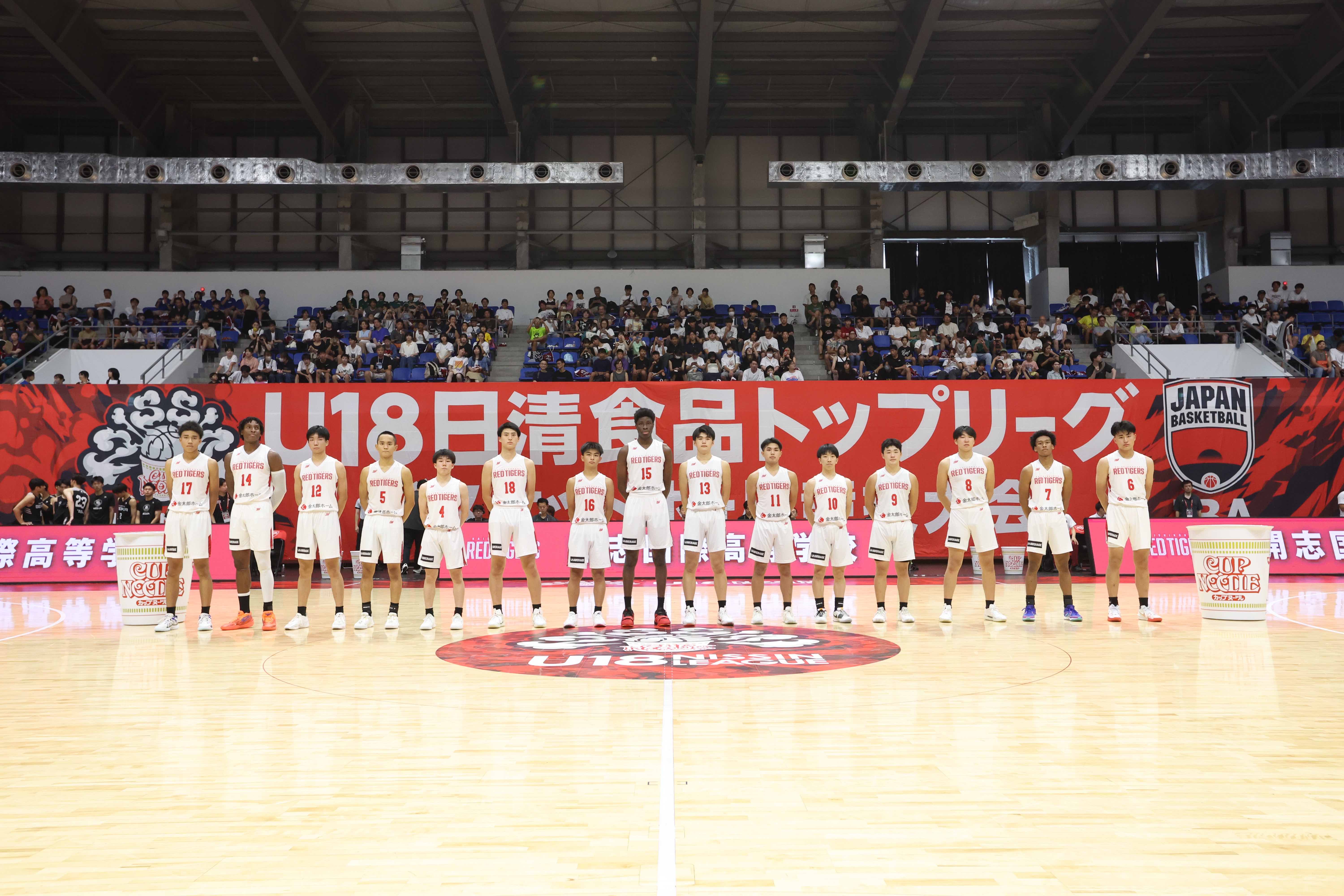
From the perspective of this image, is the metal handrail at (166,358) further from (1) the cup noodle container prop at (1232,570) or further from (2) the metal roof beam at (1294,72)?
(2) the metal roof beam at (1294,72)

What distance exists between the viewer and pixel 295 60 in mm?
23000

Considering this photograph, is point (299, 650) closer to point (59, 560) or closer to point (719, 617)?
point (719, 617)

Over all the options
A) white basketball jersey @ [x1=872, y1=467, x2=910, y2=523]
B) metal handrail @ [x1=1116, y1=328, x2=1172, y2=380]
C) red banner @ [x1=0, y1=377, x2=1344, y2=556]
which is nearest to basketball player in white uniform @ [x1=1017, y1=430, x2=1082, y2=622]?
white basketball jersey @ [x1=872, y1=467, x2=910, y2=523]

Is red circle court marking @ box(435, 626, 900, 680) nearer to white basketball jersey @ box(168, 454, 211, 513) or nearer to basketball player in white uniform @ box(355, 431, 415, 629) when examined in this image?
basketball player in white uniform @ box(355, 431, 415, 629)

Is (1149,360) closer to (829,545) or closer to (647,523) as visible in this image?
(829,545)

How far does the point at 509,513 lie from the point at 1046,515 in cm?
565

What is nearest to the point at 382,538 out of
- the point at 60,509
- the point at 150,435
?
the point at 150,435

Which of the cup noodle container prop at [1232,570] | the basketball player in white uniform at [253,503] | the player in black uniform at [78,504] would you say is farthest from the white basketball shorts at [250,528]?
the cup noodle container prop at [1232,570]

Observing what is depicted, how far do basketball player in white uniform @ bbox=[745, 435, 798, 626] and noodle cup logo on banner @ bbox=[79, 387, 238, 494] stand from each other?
10140mm

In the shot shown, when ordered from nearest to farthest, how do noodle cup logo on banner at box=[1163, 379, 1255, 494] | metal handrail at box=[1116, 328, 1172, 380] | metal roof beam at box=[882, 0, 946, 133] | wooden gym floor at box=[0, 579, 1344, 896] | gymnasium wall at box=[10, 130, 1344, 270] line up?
wooden gym floor at box=[0, 579, 1344, 896] < noodle cup logo on banner at box=[1163, 379, 1255, 494] < metal roof beam at box=[882, 0, 946, 133] < metal handrail at box=[1116, 328, 1172, 380] < gymnasium wall at box=[10, 130, 1344, 270]

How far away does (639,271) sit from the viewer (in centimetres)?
2684

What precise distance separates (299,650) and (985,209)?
25792 mm

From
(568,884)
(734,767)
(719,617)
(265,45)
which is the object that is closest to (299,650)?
(719,617)

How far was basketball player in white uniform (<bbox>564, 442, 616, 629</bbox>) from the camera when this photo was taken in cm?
979
